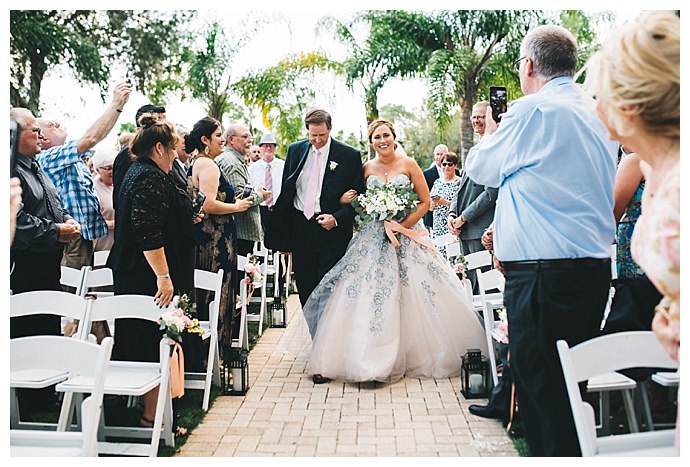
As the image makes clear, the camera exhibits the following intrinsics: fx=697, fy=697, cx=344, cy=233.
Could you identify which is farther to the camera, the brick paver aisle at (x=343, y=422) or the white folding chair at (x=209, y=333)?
the white folding chair at (x=209, y=333)

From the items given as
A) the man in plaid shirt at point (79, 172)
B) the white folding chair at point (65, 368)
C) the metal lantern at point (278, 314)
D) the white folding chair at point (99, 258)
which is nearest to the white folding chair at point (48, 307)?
the white folding chair at point (65, 368)

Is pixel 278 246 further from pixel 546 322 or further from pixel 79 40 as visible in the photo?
pixel 79 40

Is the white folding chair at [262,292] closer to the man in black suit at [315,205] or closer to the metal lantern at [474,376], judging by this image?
the man in black suit at [315,205]

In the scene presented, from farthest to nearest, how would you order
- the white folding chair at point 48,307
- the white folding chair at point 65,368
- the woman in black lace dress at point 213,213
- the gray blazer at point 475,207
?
the gray blazer at point 475,207 < the woman in black lace dress at point 213,213 < the white folding chair at point 48,307 < the white folding chair at point 65,368

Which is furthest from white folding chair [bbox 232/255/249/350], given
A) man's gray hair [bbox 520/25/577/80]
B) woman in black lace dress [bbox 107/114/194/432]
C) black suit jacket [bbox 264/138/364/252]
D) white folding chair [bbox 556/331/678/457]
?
white folding chair [bbox 556/331/678/457]

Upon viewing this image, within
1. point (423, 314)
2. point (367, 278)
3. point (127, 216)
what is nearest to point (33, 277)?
point (127, 216)

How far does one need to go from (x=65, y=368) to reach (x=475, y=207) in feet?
12.6

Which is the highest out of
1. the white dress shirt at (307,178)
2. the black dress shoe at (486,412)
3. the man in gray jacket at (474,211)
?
the white dress shirt at (307,178)

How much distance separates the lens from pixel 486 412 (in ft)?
14.4

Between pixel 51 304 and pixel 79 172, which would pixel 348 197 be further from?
pixel 51 304

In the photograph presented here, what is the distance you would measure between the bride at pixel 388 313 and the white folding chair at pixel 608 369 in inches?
109

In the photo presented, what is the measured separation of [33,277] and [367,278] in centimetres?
237

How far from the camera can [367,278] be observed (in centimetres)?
543

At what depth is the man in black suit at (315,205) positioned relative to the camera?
5.71 m
